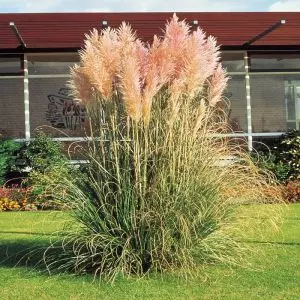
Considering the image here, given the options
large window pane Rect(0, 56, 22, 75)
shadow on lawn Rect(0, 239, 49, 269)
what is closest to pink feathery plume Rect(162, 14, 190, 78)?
shadow on lawn Rect(0, 239, 49, 269)

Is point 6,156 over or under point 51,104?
under

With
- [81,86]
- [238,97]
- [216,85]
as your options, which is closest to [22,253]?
[81,86]

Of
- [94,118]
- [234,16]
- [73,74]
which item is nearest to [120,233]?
[94,118]

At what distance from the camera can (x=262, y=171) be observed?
25.4 feet

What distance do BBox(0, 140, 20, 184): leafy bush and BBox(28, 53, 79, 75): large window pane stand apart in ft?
9.08

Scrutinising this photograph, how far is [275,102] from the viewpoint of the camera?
758 inches

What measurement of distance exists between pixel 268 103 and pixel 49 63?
21.4 ft

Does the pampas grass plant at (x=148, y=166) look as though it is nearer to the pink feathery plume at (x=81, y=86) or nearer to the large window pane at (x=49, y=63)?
the pink feathery plume at (x=81, y=86)

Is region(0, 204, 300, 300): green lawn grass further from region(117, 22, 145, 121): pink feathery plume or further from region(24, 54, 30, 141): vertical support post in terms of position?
region(24, 54, 30, 141): vertical support post

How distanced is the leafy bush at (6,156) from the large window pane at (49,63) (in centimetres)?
277

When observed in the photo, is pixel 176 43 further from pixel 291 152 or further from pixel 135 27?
pixel 135 27

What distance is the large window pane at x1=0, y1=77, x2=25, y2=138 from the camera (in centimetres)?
1806

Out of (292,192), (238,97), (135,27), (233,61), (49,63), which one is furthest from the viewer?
(238,97)

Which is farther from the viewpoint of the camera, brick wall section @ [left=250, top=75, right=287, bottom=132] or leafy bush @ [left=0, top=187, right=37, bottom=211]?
brick wall section @ [left=250, top=75, right=287, bottom=132]
